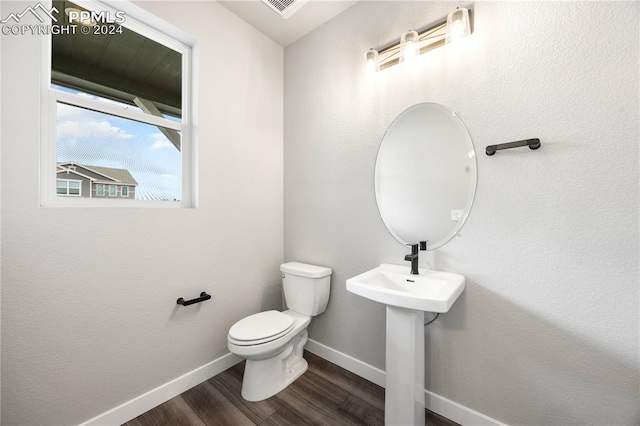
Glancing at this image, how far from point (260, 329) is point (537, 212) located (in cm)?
164

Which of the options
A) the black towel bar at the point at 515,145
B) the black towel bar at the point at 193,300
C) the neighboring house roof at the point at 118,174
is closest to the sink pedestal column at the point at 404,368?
the black towel bar at the point at 515,145

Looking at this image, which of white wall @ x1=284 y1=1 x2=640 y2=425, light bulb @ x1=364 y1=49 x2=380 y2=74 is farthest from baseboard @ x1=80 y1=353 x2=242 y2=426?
light bulb @ x1=364 y1=49 x2=380 y2=74

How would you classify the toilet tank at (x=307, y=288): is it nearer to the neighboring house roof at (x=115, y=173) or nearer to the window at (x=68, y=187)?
the neighboring house roof at (x=115, y=173)

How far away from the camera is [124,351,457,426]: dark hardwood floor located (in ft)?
4.59

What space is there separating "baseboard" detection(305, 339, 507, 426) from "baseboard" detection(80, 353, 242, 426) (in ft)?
2.42

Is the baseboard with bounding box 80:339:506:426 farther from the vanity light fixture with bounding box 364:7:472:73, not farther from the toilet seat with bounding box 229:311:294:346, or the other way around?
the vanity light fixture with bounding box 364:7:472:73

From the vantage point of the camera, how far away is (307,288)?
1.87m

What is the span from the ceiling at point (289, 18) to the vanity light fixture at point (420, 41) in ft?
1.69

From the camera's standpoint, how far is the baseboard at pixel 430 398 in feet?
4.38

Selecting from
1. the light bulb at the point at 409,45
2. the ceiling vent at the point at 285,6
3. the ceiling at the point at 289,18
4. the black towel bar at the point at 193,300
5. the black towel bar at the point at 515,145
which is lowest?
the black towel bar at the point at 193,300

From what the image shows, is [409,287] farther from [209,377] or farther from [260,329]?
[209,377]

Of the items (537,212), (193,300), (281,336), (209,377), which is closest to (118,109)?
(193,300)

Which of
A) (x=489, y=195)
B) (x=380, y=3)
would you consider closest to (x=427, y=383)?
(x=489, y=195)

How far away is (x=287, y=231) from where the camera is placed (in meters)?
2.27
